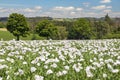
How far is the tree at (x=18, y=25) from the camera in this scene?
8028 centimetres

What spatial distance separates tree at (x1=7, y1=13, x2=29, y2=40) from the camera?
80.3 metres

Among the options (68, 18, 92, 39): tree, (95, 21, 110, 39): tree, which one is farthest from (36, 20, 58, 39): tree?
(95, 21, 110, 39): tree

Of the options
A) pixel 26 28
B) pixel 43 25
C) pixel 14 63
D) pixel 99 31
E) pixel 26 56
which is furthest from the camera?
pixel 99 31

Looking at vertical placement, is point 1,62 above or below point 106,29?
above

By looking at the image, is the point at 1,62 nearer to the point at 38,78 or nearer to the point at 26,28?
the point at 38,78

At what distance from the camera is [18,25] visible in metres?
81.2

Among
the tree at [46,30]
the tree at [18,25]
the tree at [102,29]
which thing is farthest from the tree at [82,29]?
the tree at [102,29]

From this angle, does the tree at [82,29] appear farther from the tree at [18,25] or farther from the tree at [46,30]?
the tree at [18,25]

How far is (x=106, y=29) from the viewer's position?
14638cm

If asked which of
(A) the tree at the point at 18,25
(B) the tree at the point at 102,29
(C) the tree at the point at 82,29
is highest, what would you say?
(A) the tree at the point at 18,25

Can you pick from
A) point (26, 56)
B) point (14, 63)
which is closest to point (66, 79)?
point (14, 63)

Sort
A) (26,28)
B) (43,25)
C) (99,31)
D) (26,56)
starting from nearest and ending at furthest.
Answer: (26,56), (26,28), (43,25), (99,31)

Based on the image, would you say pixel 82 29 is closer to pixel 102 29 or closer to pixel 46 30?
pixel 46 30

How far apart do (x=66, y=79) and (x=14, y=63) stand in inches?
109
